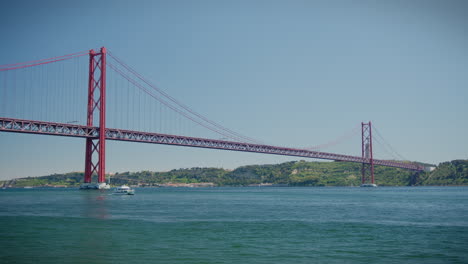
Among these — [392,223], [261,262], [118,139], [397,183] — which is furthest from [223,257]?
[397,183]

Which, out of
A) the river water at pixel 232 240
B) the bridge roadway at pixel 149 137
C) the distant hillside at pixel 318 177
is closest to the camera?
the river water at pixel 232 240

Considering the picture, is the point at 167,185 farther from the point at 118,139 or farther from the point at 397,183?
the point at 118,139

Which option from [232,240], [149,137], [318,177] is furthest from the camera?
[318,177]

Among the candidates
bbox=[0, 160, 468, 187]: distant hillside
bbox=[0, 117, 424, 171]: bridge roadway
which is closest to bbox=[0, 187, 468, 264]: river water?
bbox=[0, 117, 424, 171]: bridge roadway

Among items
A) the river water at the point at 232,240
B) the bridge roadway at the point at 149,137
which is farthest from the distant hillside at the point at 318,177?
the river water at the point at 232,240

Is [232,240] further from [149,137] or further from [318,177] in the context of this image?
[318,177]

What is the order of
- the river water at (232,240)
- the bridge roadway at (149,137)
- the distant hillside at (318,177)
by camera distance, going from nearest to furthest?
the river water at (232,240)
the bridge roadway at (149,137)
the distant hillside at (318,177)

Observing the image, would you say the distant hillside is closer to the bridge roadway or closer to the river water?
the bridge roadway

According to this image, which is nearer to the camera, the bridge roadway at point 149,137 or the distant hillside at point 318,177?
the bridge roadway at point 149,137

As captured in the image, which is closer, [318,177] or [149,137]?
[149,137]

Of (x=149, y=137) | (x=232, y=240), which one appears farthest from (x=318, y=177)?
(x=232, y=240)

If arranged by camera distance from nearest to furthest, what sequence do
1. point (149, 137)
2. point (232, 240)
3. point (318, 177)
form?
point (232, 240)
point (149, 137)
point (318, 177)

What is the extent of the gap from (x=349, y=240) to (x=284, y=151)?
70650mm

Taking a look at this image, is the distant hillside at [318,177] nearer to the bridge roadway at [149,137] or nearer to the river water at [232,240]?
the bridge roadway at [149,137]
